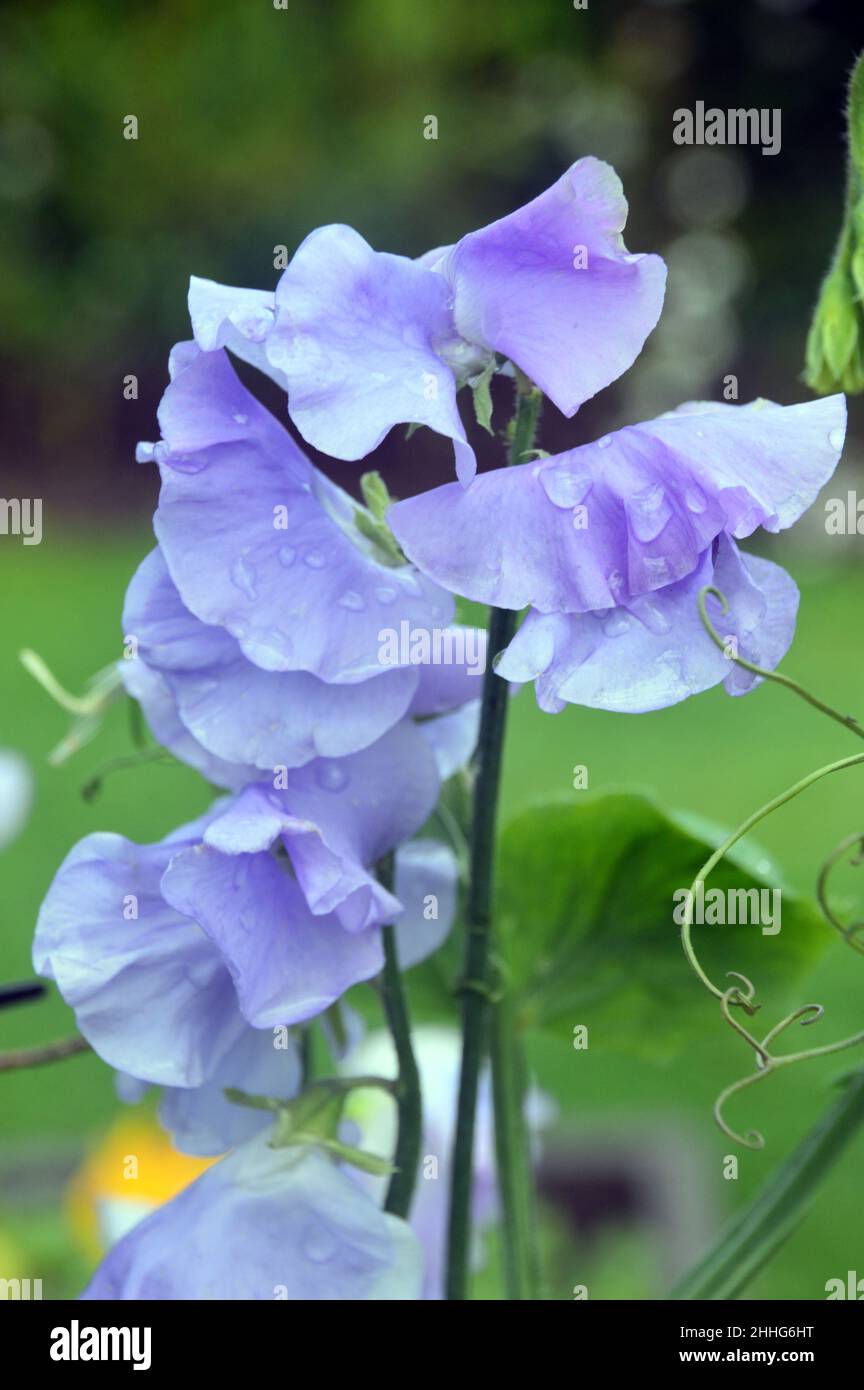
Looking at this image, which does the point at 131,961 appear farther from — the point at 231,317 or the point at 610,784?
the point at 610,784

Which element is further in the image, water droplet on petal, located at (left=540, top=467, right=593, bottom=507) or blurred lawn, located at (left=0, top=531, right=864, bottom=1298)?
blurred lawn, located at (left=0, top=531, right=864, bottom=1298)

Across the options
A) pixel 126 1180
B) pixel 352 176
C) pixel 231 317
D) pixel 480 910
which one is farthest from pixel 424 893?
pixel 352 176

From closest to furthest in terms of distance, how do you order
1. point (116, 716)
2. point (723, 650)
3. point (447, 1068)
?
point (723, 650)
point (447, 1068)
point (116, 716)

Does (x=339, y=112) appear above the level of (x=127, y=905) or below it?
above

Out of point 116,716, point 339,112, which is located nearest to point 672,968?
point 116,716

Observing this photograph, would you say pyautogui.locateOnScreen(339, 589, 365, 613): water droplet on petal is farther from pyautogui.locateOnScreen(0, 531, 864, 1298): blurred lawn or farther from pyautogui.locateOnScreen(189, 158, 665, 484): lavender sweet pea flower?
pyautogui.locateOnScreen(0, 531, 864, 1298): blurred lawn

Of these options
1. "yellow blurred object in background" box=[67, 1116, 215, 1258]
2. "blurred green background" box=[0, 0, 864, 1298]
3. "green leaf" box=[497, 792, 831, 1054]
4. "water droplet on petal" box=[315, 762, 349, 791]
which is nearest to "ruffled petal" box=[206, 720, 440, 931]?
"water droplet on petal" box=[315, 762, 349, 791]
